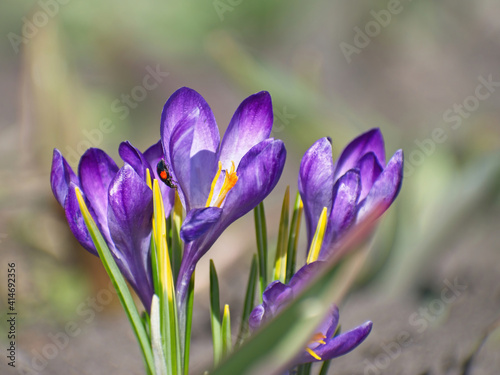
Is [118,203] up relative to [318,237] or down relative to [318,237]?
up

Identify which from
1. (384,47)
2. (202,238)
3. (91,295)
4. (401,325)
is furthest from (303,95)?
(384,47)

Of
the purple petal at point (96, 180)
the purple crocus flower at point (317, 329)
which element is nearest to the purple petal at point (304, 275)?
the purple crocus flower at point (317, 329)

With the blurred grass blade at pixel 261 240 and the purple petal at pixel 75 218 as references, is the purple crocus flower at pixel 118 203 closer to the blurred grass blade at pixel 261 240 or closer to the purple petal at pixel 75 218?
the purple petal at pixel 75 218

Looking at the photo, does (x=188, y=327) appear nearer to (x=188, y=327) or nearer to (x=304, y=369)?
(x=188, y=327)

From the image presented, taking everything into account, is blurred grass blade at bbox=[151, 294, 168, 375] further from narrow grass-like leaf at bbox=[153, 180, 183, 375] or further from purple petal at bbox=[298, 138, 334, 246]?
purple petal at bbox=[298, 138, 334, 246]

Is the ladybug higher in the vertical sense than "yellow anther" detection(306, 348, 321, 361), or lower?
higher

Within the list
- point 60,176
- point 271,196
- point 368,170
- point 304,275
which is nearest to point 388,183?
point 368,170

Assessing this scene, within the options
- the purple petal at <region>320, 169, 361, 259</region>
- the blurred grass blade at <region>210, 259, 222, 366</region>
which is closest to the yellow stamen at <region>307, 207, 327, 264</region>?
the purple petal at <region>320, 169, 361, 259</region>

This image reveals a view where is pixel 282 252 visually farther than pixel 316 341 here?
Yes

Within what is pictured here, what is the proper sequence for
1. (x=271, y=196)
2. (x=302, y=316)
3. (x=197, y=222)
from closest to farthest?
(x=302, y=316), (x=197, y=222), (x=271, y=196)
